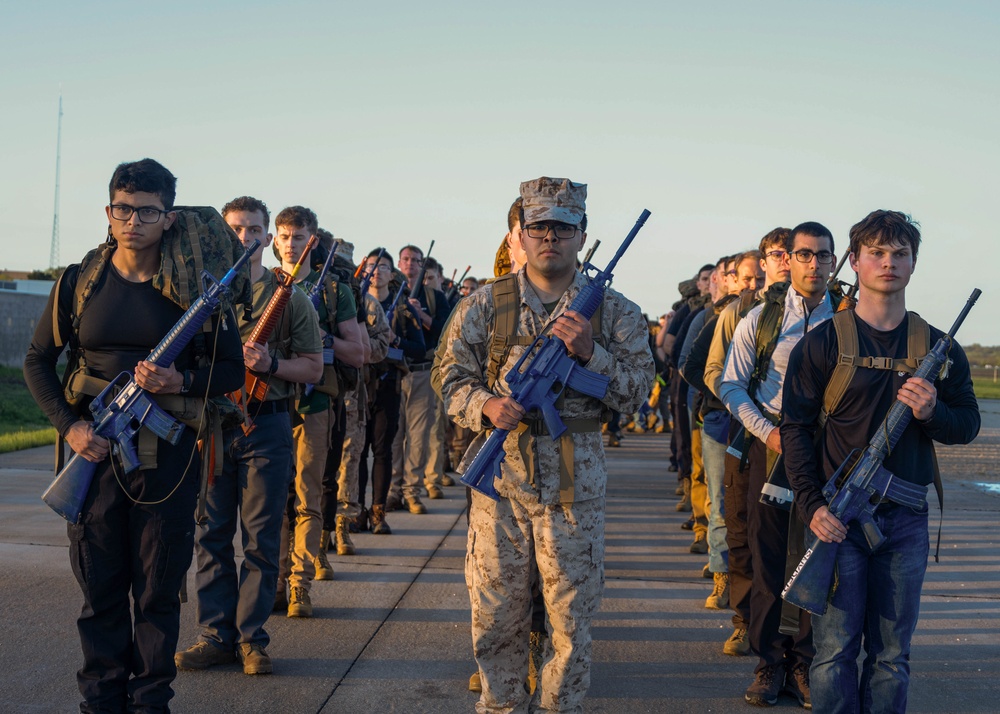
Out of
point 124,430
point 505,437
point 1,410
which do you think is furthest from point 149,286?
point 1,410

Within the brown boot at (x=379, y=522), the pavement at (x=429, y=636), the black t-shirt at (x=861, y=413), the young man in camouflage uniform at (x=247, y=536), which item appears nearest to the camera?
the black t-shirt at (x=861, y=413)

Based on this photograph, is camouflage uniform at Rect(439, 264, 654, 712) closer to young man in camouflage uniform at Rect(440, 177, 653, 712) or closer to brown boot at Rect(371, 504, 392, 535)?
young man in camouflage uniform at Rect(440, 177, 653, 712)

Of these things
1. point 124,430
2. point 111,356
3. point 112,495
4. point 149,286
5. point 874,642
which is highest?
point 149,286

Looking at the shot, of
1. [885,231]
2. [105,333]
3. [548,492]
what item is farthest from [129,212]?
[885,231]

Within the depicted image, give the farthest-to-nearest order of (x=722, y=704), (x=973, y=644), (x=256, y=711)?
1. (x=973, y=644)
2. (x=722, y=704)
3. (x=256, y=711)

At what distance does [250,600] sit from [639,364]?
2.40 m

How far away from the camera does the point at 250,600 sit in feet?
17.7

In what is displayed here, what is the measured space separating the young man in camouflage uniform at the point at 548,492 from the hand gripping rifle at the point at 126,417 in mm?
1080

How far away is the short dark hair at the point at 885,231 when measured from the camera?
4.10 metres

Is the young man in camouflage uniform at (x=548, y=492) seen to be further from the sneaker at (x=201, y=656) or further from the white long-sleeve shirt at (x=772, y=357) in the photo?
the sneaker at (x=201, y=656)

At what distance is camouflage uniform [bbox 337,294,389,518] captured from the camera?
8.22 m

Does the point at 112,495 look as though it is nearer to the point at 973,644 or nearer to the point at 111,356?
the point at 111,356

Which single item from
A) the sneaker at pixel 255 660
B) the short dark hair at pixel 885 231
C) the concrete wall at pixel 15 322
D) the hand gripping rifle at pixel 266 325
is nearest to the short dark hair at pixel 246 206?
the hand gripping rifle at pixel 266 325

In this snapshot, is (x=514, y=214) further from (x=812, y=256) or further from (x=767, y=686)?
(x=767, y=686)
